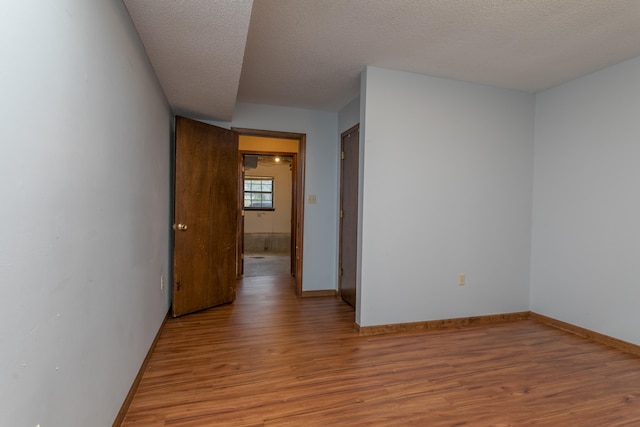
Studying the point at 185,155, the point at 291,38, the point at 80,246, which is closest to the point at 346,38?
the point at 291,38

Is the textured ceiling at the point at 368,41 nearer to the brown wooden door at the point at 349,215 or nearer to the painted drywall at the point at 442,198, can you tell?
the painted drywall at the point at 442,198

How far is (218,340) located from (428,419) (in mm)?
1705

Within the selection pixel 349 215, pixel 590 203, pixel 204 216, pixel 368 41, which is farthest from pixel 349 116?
pixel 590 203

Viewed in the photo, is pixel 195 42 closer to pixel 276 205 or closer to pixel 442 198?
pixel 442 198

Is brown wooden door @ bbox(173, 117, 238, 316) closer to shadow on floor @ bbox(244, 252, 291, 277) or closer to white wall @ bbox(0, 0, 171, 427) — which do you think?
white wall @ bbox(0, 0, 171, 427)

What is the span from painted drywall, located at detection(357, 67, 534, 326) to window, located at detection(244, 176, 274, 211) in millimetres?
5820

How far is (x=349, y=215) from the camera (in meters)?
3.67

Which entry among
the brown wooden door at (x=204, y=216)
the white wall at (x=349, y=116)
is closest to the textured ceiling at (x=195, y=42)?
the brown wooden door at (x=204, y=216)

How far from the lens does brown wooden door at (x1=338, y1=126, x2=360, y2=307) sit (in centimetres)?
347

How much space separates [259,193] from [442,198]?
Result: 238 inches

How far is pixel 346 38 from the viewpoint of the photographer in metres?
2.27

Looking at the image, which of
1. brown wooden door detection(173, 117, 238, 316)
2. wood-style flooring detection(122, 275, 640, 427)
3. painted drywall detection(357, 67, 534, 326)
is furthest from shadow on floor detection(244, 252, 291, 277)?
painted drywall detection(357, 67, 534, 326)

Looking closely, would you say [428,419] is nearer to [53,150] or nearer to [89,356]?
[89,356]

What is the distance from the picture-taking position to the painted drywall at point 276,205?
325 inches
